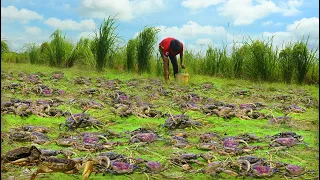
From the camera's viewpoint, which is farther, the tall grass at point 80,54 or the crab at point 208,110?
the tall grass at point 80,54

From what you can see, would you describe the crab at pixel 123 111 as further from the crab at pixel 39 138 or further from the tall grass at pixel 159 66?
the tall grass at pixel 159 66

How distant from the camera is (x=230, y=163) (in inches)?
100

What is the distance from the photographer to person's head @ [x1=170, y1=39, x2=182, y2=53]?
27.1ft

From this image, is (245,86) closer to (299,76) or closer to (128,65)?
(299,76)

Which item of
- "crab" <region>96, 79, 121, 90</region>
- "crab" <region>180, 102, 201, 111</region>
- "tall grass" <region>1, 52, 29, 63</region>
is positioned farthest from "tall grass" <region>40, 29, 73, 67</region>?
"crab" <region>180, 102, 201, 111</region>

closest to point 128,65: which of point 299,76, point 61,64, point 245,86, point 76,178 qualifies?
point 61,64

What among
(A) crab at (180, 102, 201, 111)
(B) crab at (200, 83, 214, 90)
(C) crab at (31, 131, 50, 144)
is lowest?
(C) crab at (31, 131, 50, 144)

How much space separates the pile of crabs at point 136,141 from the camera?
7.82 feet

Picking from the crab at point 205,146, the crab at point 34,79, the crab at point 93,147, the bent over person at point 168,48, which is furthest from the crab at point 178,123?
the crab at point 34,79

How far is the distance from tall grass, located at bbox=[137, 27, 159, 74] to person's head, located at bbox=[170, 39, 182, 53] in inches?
61.6

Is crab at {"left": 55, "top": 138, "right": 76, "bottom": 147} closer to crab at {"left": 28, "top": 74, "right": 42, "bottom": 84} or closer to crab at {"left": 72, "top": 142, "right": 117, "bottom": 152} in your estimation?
crab at {"left": 72, "top": 142, "right": 117, "bottom": 152}

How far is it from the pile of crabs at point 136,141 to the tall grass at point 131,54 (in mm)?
3502

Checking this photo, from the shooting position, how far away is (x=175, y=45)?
8312mm

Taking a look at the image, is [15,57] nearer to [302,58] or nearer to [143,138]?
[302,58]
